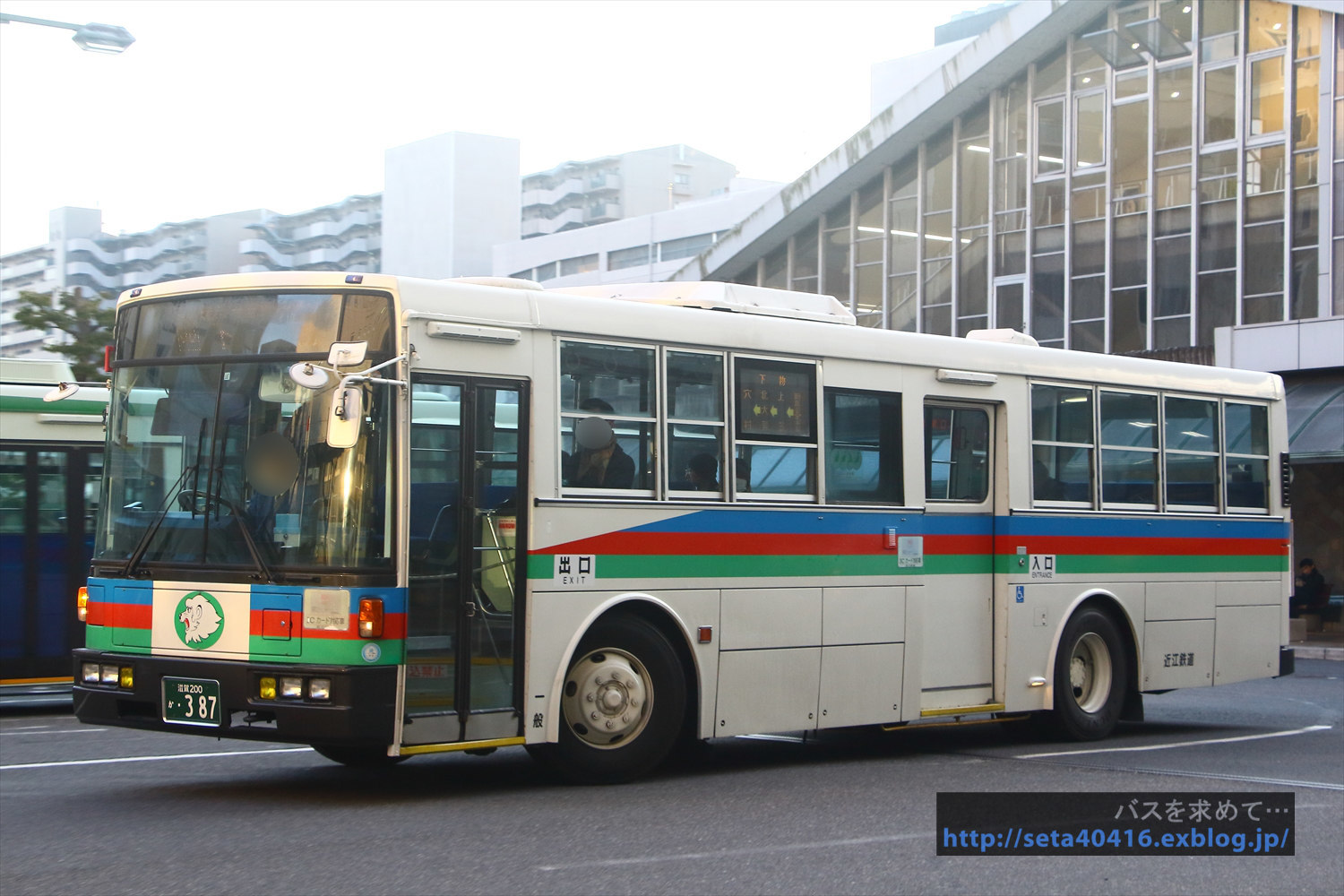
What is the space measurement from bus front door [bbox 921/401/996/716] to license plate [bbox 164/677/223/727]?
522 cm

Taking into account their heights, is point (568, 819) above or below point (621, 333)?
below

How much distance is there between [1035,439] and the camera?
40.7 feet

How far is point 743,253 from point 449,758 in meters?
34.1

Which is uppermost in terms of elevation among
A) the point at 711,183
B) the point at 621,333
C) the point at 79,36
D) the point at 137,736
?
the point at 711,183

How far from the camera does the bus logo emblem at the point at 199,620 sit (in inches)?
335

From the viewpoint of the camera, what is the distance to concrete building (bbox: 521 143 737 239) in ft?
352

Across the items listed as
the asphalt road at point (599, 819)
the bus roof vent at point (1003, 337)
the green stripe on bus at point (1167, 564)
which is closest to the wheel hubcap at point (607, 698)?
the asphalt road at point (599, 819)

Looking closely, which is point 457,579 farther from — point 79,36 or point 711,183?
point 711,183

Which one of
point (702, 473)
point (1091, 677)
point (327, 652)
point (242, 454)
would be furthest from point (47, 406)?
point (1091, 677)

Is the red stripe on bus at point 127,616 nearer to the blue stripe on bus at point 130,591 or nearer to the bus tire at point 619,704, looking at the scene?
the blue stripe on bus at point 130,591

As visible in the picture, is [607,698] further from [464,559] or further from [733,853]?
[733,853]

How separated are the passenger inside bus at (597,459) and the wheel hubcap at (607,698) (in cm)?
103

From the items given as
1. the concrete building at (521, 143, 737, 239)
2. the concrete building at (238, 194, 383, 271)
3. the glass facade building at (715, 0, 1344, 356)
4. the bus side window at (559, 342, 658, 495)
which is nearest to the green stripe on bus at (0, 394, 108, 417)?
the bus side window at (559, 342, 658, 495)

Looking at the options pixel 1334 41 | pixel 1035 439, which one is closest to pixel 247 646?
pixel 1035 439
